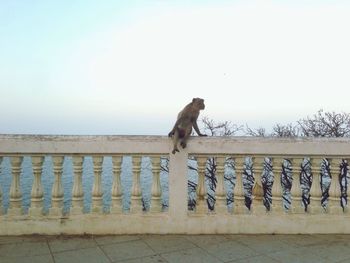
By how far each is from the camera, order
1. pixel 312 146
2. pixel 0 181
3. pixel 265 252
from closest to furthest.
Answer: pixel 265 252 → pixel 312 146 → pixel 0 181

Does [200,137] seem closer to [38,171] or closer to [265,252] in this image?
[265,252]

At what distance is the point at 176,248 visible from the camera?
406cm

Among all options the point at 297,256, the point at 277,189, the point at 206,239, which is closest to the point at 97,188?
the point at 206,239

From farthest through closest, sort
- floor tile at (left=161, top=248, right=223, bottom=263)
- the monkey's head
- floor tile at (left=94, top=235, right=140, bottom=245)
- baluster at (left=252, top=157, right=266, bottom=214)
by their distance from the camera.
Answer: baluster at (left=252, top=157, right=266, bottom=214) < the monkey's head < floor tile at (left=94, top=235, right=140, bottom=245) < floor tile at (left=161, top=248, right=223, bottom=263)

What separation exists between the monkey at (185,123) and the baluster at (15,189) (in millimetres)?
1832

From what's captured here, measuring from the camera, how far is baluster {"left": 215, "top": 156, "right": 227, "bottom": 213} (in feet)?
14.9

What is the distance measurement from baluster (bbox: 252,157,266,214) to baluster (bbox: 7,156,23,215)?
112 inches

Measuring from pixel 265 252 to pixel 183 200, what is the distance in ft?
3.71

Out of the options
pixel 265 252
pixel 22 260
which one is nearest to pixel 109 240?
pixel 22 260

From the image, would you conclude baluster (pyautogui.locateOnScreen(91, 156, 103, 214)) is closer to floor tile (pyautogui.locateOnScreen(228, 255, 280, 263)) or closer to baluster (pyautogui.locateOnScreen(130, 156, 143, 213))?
baluster (pyautogui.locateOnScreen(130, 156, 143, 213))

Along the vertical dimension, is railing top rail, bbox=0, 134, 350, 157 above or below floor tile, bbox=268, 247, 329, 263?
above

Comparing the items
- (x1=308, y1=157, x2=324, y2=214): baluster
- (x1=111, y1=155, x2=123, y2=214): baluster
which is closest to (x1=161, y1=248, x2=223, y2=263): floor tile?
(x1=111, y1=155, x2=123, y2=214): baluster

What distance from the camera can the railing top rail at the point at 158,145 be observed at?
4.37 metres

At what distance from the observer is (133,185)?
4438 mm
